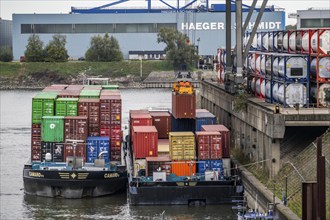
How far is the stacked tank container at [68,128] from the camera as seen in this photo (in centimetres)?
4497

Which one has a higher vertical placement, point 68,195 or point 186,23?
point 186,23

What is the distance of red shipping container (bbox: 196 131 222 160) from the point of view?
4184cm

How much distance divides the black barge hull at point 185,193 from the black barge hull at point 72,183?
2.95 metres

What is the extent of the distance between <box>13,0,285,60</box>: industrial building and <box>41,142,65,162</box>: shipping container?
380 feet

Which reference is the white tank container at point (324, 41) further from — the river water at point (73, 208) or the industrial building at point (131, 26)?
the industrial building at point (131, 26)

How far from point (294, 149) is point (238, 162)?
7.08 m

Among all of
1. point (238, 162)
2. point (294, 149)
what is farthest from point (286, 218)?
point (238, 162)

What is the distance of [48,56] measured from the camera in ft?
516

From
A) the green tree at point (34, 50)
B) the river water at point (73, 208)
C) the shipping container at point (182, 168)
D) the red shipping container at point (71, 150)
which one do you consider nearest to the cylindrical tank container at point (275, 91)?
the shipping container at point (182, 168)

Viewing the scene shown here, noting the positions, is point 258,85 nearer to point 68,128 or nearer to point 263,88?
point 263,88

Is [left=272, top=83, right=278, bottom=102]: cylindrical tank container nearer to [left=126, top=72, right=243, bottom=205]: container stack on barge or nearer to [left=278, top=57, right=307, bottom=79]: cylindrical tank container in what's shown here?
[left=278, top=57, right=307, bottom=79]: cylindrical tank container

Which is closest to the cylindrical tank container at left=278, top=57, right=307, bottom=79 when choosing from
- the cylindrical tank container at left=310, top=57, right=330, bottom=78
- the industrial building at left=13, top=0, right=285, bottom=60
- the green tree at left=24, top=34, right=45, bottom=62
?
the cylindrical tank container at left=310, top=57, right=330, bottom=78

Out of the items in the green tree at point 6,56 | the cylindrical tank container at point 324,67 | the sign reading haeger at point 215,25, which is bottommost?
the cylindrical tank container at point 324,67

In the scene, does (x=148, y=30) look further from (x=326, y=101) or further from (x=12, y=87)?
(x=326, y=101)
